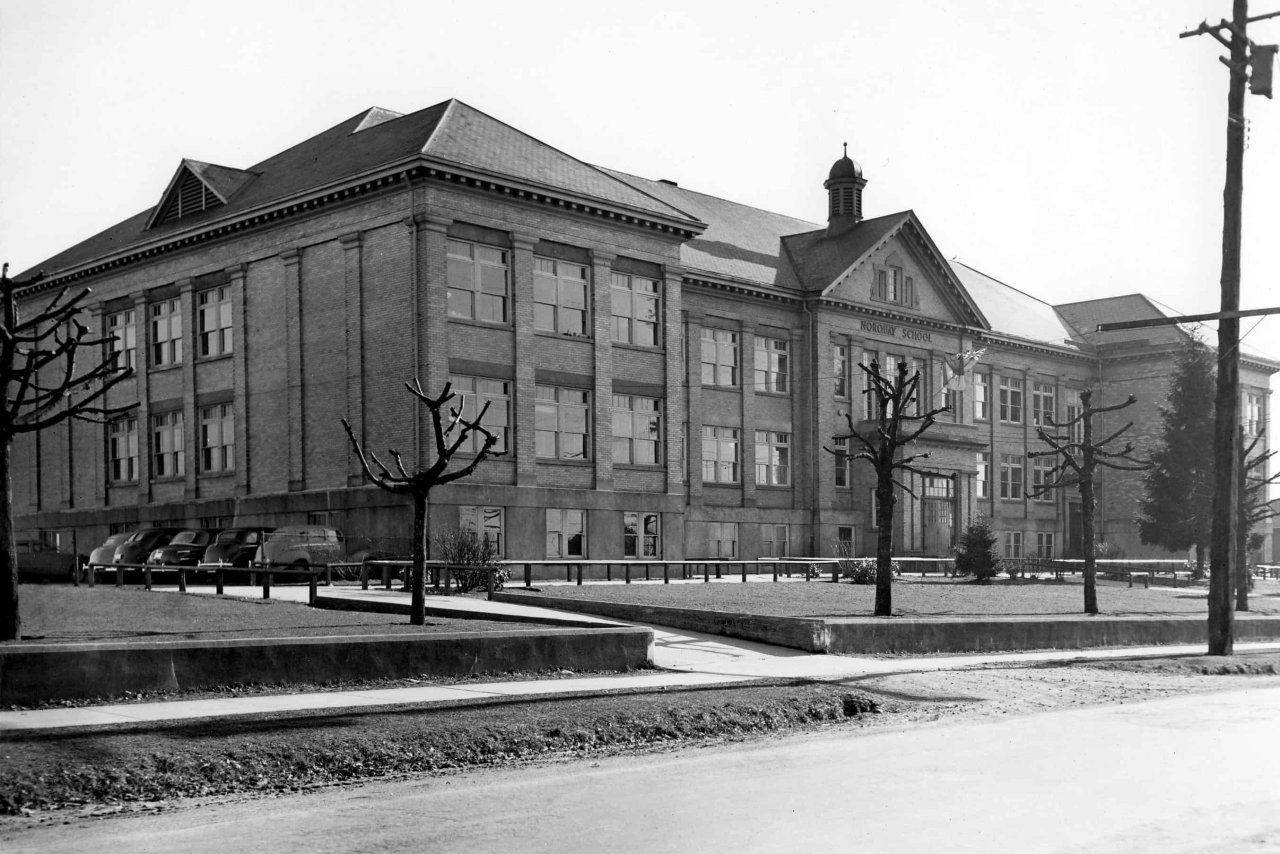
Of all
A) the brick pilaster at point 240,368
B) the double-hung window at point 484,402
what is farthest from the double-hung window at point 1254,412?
the brick pilaster at point 240,368

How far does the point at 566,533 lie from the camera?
45.2 meters

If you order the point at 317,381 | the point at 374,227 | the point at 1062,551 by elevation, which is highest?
the point at 374,227

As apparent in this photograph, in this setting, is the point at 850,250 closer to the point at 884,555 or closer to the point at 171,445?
the point at 171,445

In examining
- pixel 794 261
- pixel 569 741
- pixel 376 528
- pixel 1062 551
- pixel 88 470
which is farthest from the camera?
pixel 1062 551

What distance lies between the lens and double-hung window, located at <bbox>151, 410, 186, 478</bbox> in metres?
49.9

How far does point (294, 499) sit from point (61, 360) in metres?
18.3

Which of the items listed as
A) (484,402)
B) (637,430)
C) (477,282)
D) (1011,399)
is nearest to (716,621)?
(484,402)

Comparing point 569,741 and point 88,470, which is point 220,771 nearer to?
point 569,741

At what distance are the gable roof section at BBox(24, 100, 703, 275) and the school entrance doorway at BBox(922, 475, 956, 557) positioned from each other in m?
19.1

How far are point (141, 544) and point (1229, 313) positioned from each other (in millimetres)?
28874

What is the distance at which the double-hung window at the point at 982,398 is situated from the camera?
69500 mm

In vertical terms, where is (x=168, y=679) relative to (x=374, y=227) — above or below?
below

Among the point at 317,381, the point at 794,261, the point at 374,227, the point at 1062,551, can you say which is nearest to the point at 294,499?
the point at 317,381

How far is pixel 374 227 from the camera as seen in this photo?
139ft
